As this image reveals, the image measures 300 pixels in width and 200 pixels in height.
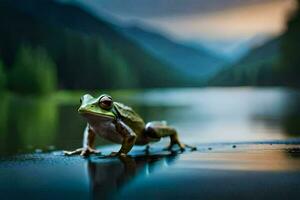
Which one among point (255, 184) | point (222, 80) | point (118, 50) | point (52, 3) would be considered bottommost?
point (255, 184)

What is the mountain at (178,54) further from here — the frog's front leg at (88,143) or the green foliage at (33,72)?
the frog's front leg at (88,143)

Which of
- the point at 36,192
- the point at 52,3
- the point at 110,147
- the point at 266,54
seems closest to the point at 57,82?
the point at 52,3

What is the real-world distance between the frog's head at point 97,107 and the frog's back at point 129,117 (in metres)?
0.17

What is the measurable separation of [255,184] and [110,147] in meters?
2.77

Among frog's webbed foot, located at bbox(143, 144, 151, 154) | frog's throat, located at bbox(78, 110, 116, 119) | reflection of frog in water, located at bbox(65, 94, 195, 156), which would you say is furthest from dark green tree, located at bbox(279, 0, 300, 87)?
frog's throat, located at bbox(78, 110, 116, 119)

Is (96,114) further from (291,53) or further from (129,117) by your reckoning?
(291,53)

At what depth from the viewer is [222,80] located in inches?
932

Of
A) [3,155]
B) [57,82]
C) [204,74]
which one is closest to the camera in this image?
[3,155]

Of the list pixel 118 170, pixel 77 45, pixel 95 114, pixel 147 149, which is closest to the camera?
pixel 118 170

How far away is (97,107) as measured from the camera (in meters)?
4.85

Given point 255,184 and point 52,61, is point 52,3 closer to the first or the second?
point 52,61

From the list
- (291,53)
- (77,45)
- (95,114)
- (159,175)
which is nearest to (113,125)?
(95,114)

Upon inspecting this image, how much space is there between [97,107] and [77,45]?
1833 centimetres

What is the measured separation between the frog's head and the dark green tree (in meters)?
20.4
